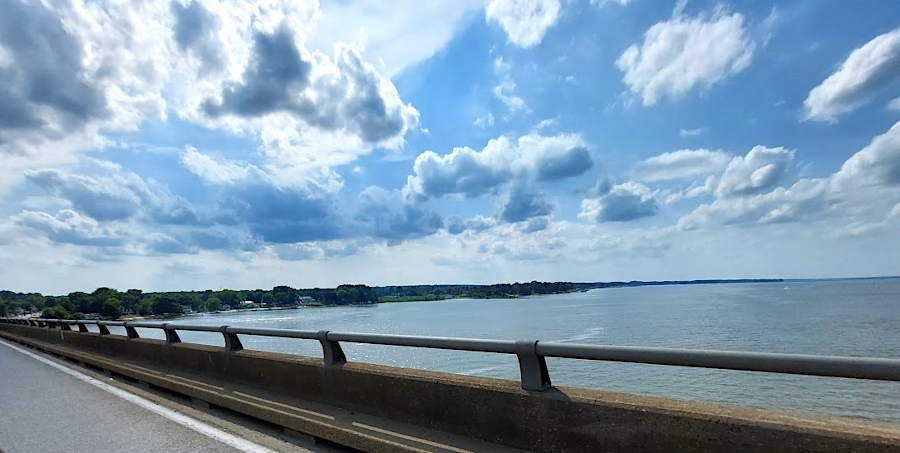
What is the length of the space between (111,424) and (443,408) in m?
4.73

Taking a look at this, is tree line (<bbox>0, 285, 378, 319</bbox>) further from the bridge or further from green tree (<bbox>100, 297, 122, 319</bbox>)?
the bridge

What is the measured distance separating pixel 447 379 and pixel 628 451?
1.72 metres

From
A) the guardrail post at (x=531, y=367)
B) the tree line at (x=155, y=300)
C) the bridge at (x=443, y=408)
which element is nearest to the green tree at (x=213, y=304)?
the tree line at (x=155, y=300)

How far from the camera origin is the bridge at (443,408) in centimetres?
298

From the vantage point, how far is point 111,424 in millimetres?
6812

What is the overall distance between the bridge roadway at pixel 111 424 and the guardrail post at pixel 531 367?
2.30 meters

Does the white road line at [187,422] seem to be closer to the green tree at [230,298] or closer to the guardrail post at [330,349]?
the guardrail post at [330,349]

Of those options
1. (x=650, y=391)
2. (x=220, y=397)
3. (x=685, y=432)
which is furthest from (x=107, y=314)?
(x=685, y=432)

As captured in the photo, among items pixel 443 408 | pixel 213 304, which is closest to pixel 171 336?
pixel 443 408

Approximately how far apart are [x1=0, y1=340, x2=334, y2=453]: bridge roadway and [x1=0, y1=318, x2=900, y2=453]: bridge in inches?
1.4

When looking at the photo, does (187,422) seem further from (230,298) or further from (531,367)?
(230,298)

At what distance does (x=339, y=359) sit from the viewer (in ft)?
19.9

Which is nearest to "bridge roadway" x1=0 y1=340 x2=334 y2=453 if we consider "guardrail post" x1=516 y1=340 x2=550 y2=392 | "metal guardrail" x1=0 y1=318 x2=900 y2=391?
"metal guardrail" x1=0 y1=318 x2=900 y2=391

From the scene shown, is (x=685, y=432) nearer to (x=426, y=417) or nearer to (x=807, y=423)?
(x=807, y=423)
